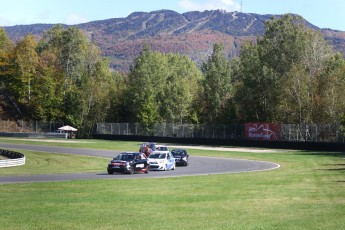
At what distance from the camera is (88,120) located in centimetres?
Answer: 11612

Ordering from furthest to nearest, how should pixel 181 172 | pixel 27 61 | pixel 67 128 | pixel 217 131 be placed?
1. pixel 27 61
2. pixel 67 128
3. pixel 217 131
4. pixel 181 172

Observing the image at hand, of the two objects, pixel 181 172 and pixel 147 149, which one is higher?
pixel 147 149

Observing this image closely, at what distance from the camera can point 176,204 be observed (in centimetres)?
2020

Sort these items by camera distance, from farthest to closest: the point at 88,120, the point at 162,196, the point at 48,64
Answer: the point at 48,64 < the point at 88,120 < the point at 162,196

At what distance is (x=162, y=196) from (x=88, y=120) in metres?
94.8

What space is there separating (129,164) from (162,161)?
4.91 m

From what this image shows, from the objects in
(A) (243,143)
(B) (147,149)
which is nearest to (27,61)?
(A) (243,143)

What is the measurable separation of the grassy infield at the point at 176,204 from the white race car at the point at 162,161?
10.7 metres

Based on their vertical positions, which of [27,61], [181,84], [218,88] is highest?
[27,61]

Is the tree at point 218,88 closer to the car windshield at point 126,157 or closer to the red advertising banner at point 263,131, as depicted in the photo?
the red advertising banner at point 263,131

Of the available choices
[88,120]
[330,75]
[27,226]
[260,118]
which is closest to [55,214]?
[27,226]

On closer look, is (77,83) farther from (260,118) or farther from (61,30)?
(260,118)

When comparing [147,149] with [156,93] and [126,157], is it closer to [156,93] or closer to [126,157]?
[126,157]

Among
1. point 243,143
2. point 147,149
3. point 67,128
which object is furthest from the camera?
point 67,128
